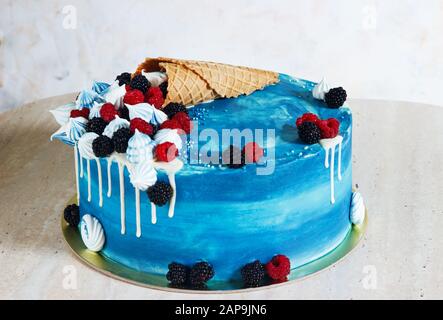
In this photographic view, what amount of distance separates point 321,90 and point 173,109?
60 centimetres

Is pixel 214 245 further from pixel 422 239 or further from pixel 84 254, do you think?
pixel 422 239

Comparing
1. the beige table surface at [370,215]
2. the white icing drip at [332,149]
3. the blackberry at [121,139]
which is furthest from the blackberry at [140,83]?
the white icing drip at [332,149]

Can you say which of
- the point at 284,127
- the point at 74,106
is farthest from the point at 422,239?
the point at 74,106

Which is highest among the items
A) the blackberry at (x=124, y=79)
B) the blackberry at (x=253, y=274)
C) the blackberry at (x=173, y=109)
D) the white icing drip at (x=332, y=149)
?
the blackberry at (x=124, y=79)

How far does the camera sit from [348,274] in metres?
3.54

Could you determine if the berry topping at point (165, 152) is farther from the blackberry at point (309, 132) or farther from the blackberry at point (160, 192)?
the blackberry at point (309, 132)

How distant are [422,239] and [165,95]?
1.09m

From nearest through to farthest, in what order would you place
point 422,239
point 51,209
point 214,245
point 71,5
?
point 214,245 → point 422,239 → point 51,209 → point 71,5

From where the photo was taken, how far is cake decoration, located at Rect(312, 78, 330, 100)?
12.8ft

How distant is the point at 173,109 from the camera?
12.1 feet

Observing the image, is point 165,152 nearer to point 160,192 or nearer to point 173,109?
point 160,192

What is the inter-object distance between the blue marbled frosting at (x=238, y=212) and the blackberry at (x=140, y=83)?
245 mm

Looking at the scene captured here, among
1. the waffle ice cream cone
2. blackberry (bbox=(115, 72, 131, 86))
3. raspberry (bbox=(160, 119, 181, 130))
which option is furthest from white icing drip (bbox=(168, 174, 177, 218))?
blackberry (bbox=(115, 72, 131, 86))

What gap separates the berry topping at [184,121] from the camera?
141 inches
